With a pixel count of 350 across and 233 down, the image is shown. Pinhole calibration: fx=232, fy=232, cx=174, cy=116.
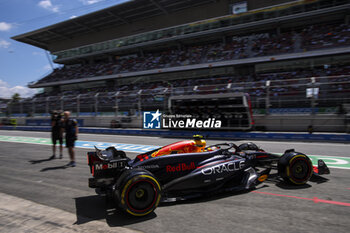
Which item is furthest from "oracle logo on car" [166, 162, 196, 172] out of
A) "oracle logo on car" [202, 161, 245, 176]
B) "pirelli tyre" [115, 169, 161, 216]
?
"pirelli tyre" [115, 169, 161, 216]

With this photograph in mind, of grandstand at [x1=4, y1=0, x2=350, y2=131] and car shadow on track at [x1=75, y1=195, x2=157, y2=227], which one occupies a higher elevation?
grandstand at [x1=4, y1=0, x2=350, y2=131]

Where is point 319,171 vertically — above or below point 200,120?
below

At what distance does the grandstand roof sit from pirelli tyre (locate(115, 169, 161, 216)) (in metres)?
28.8

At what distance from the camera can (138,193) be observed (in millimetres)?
3467

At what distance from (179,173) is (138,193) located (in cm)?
89

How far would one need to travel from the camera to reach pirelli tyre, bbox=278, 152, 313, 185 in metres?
4.40

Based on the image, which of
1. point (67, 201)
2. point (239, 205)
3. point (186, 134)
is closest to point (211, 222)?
point (239, 205)

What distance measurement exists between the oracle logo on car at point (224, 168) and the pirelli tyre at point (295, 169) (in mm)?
810

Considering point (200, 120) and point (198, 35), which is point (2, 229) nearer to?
point (200, 120)

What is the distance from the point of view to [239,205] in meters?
3.70

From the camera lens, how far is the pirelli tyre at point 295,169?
4.40m

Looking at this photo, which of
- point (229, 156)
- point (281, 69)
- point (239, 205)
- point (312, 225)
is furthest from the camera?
point (281, 69)

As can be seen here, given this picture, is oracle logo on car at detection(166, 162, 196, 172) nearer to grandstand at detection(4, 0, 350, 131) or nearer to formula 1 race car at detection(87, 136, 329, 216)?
formula 1 race car at detection(87, 136, 329, 216)

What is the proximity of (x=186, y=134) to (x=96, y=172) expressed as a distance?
10002mm
